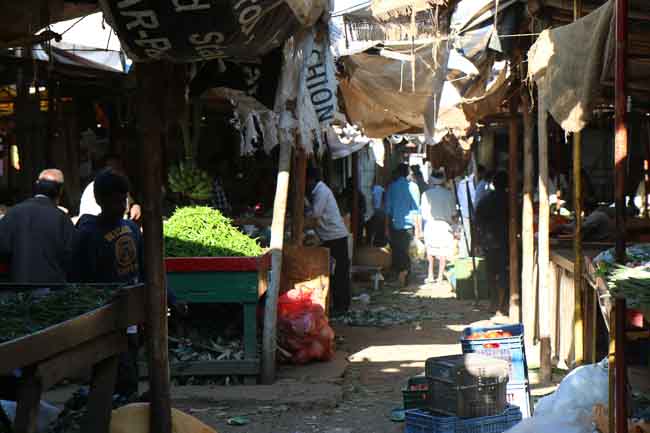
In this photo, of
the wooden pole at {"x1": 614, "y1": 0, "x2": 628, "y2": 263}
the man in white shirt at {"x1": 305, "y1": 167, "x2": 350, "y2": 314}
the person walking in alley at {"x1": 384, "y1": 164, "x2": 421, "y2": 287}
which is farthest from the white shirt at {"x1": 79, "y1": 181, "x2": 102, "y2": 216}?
the person walking in alley at {"x1": 384, "y1": 164, "x2": 421, "y2": 287}

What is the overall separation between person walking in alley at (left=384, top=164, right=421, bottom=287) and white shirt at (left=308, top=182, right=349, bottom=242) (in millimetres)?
4415

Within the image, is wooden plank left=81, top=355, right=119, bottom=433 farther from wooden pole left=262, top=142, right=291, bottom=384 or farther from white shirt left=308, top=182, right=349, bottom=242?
white shirt left=308, top=182, right=349, bottom=242

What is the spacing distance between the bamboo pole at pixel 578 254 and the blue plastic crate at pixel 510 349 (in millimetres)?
1166

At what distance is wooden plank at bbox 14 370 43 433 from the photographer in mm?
3516

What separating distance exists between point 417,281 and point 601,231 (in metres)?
8.03

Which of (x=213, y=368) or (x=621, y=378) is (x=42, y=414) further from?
(x=213, y=368)

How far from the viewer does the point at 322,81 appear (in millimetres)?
7840

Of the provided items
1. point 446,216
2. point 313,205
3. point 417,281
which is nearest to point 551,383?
point 313,205

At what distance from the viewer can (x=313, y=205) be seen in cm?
1334

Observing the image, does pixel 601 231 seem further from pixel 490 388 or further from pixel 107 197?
pixel 107 197

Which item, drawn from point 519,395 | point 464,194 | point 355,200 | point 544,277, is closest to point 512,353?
point 519,395

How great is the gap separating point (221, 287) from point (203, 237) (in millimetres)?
596

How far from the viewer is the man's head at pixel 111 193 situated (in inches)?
244

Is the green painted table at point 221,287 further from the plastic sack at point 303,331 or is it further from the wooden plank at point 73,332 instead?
the wooden plank at point 73,332
